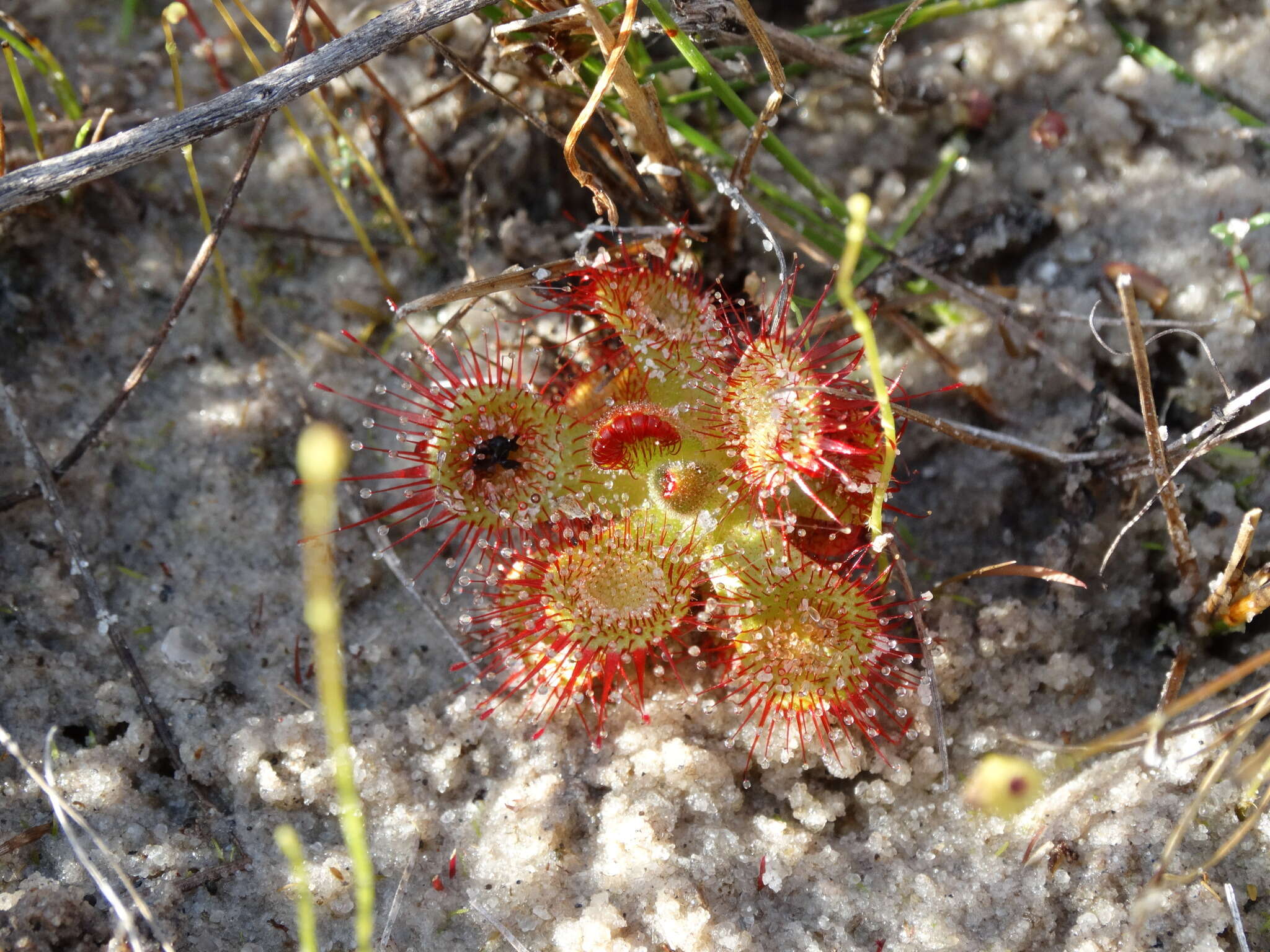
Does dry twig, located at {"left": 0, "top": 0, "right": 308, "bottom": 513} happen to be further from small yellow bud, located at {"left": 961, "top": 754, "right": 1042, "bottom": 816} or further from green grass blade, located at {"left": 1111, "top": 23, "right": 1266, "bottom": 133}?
green grass blade, located at {"left": 1111, "top": 23, "right": 1266, "bottom": 133}

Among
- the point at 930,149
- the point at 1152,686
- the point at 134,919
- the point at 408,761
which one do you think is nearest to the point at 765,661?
the point at 408,761

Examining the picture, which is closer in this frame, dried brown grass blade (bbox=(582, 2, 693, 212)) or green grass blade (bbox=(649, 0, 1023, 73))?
dried brown grass blade (bbox=(582, 2, 693, 212))

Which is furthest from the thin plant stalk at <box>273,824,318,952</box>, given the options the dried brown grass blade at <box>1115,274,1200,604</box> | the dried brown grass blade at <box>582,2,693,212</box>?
the dried brown grass blade at <box>1115,274,1200,604</box>

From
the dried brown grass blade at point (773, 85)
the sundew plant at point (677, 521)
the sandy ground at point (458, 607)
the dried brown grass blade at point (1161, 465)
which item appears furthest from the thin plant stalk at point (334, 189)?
the dried brown grass blade at point (1161, 465)

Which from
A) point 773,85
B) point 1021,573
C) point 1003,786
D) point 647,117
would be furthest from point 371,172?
point 1003,786

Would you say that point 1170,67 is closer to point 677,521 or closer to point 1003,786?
point 677,521

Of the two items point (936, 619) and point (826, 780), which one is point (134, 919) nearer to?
point (826, 780)
